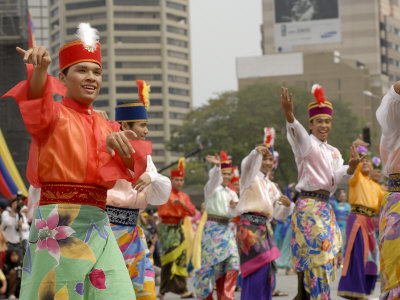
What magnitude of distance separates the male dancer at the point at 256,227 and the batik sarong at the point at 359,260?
1.69m

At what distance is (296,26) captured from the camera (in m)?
111

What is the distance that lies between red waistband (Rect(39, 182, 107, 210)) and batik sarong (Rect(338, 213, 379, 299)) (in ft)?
22.8

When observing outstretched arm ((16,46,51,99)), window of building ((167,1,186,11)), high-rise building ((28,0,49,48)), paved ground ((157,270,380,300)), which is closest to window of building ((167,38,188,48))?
window of building ((167,1,186,11))

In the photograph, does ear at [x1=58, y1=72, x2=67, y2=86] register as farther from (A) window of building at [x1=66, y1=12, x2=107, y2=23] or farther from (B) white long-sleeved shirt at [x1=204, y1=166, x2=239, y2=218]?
Answer: (A) window of building at [x1=66, y1=12, x2=107, y2=23]

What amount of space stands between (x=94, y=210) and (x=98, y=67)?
3.14ft

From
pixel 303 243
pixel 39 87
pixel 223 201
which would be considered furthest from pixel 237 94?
pixel 39 87

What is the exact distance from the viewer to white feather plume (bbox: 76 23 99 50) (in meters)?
5.69

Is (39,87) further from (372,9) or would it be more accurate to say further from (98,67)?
(372,9)

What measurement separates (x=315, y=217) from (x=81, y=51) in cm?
403

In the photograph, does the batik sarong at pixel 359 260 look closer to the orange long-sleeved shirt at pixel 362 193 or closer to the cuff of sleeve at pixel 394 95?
the orange long-sleeved shirt at pixel 362 193

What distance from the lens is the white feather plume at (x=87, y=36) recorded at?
569cm

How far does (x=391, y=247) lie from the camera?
6.18 metres

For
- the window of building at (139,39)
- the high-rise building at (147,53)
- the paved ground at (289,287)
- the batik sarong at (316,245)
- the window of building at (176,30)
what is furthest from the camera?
the window of building at (176,30)

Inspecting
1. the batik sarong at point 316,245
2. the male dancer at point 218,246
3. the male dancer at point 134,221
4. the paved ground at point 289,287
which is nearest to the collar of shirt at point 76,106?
the male dancer at point 134,221
